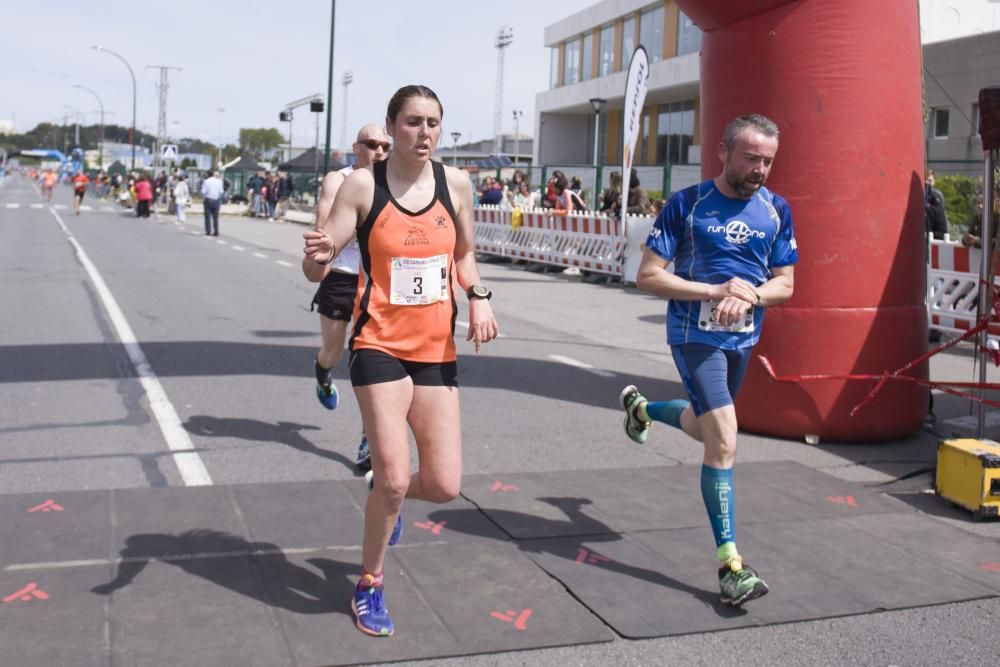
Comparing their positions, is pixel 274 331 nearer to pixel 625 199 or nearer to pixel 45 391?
pixel 45 391

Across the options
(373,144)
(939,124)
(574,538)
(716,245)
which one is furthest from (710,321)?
(939,124)

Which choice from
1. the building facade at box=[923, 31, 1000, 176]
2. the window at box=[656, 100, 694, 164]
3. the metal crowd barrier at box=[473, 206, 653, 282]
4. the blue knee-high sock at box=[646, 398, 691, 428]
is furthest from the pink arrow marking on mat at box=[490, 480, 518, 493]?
the window at box=[656, 100, 694, 164]

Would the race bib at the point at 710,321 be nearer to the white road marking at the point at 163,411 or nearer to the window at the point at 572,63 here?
the white road marking at the point at 163,411

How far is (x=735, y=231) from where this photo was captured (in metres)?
Answer: 4.75

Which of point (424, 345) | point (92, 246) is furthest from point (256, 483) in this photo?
point (92, 246)

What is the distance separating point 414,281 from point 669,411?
174 cm

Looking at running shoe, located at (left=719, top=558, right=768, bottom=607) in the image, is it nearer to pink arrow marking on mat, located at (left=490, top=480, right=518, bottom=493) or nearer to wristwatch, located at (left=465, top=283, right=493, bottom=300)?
wristwatch, located at (left=465, top=283, right=493, bottom=300)

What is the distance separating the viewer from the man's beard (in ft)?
15.2

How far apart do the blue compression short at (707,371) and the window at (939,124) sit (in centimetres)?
2893

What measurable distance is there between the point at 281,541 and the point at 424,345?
4.78ft

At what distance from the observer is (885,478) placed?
6711mm

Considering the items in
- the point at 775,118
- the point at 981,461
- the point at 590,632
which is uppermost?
the point at 775,118

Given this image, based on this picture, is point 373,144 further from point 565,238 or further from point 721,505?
point 565,238

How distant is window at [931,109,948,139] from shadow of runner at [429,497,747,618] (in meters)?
28.5
